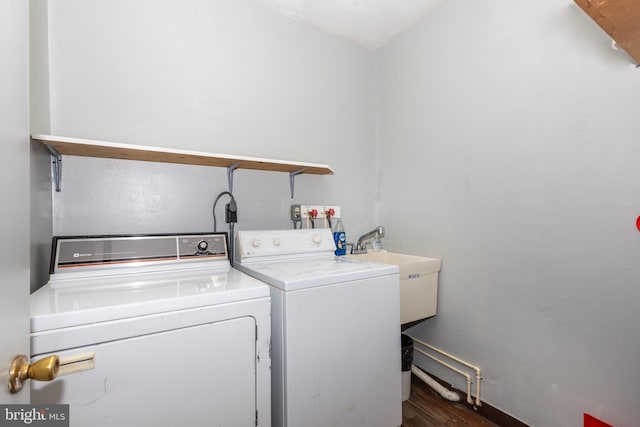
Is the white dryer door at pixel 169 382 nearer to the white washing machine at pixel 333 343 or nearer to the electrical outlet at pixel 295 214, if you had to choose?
the white washing machine at pixel 333 343

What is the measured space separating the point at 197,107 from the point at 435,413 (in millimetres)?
2295

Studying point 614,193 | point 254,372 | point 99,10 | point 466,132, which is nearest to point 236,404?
point 254,372

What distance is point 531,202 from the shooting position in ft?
4.73

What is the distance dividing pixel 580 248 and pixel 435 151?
0.95m

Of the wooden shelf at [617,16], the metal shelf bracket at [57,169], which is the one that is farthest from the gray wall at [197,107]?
the wooden shelf at [617,16]

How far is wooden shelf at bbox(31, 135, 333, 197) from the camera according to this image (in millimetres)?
1226

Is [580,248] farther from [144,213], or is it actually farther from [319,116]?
[144,213]

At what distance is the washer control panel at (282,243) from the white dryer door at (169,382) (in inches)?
23.7

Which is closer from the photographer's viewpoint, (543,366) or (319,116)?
(543,366)

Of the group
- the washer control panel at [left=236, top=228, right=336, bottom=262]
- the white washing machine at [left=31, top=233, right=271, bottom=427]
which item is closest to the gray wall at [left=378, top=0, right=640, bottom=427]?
the washer control panel at [left=236, top=228, right=336, bottom=262]

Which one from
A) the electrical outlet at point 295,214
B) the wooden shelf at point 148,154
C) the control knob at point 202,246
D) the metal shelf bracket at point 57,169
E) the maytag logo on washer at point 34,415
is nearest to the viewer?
the maytag logo on washer at point 34,415

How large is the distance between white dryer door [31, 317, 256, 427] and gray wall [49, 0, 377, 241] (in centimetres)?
87

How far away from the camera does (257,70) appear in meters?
1.94

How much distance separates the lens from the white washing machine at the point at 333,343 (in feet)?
3.73
